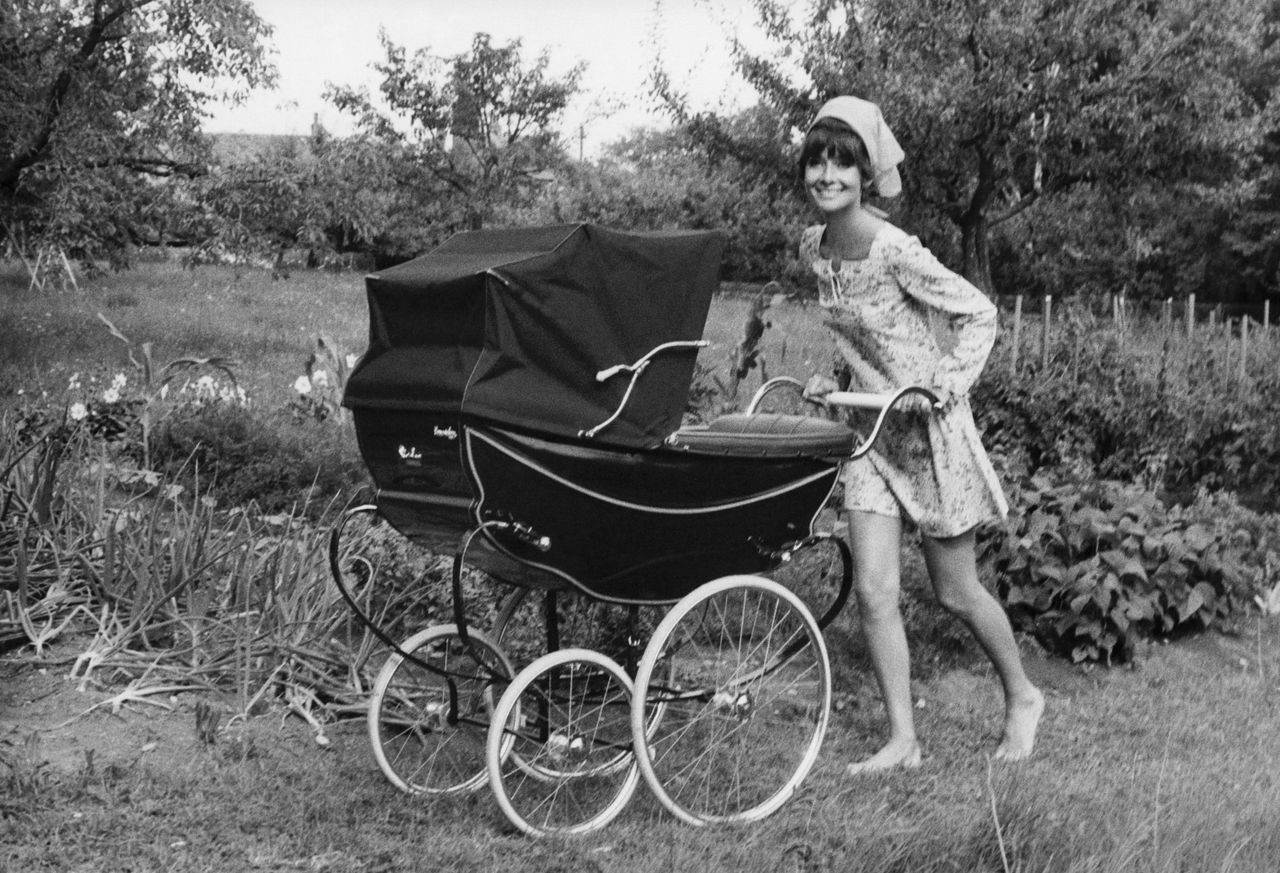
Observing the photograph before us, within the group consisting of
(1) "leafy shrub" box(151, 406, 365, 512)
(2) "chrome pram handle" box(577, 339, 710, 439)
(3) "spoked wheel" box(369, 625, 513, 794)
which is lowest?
(3) "spoked wheel" box(369, 625, 513, 794)

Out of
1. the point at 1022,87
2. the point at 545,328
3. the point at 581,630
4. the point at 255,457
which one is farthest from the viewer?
the point at 1022,87

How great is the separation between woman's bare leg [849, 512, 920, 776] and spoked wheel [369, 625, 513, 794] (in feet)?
3.16

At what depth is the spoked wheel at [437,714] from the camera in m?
3.60

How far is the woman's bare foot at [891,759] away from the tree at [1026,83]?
46.3 feet

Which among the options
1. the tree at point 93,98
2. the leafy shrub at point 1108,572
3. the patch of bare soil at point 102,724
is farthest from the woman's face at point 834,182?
the tree at point 93,98

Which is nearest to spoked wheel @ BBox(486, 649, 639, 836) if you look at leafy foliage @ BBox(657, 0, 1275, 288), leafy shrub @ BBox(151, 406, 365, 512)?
leafy shrub @ BBox(151, 406, 365, 512)

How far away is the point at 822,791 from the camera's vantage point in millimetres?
3832

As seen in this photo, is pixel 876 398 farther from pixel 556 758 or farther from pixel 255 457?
pixel 255 457

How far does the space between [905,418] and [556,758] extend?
4.19 ft

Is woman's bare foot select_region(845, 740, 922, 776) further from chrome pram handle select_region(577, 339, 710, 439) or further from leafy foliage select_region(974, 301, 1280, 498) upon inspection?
leafy foliage select_region(974, 301, 1280, 498)

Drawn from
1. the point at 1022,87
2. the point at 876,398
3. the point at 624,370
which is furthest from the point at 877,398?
the point at 1022,87

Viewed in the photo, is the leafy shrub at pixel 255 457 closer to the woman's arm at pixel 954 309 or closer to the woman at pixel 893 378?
the woman at pixel 893 378

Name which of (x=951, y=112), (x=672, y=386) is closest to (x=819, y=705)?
(x=672, y=386)

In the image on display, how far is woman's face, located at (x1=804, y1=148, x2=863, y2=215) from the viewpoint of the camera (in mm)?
3803
